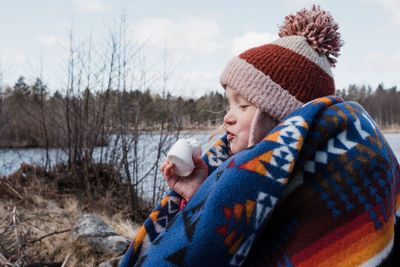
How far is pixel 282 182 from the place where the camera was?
1106mm

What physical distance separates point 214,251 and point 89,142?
8.73 m

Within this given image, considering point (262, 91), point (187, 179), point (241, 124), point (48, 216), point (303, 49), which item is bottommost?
point (48, 216)

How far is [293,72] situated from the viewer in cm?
154

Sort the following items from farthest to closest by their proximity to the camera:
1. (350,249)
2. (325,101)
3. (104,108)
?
(104,108)
(325,101)
(350,249)

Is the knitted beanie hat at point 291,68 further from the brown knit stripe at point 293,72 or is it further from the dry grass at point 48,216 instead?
the dry grass at point 48,216

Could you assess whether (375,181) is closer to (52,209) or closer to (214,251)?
(214,251)

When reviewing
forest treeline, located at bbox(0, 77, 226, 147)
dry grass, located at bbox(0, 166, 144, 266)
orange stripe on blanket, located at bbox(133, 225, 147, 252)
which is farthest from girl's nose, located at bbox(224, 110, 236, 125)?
forest treeline, located at bbox(0, 77, 226, 147)

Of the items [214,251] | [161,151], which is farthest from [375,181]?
[161,151]

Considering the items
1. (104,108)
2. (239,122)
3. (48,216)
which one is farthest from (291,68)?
(104,108)

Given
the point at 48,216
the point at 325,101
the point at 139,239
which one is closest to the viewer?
the point at 325,101

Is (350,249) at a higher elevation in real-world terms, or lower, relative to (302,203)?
lower

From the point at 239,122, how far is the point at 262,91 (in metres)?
0.13

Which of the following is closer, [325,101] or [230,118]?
[325,101]

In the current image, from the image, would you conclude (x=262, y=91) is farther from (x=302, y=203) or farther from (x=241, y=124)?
(x=302, y=203)
